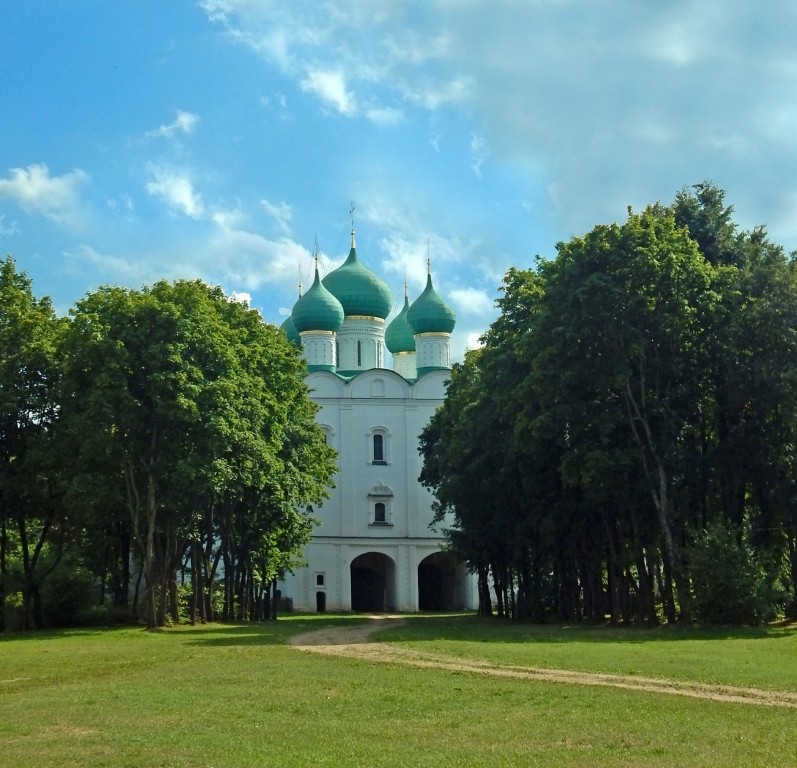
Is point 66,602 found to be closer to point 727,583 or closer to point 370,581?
point 727,583

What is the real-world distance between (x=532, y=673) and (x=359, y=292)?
54734mm

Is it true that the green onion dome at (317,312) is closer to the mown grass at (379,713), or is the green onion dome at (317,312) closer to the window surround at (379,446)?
→ the window surround at (379,446)

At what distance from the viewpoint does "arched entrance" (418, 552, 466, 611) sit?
2729 inches

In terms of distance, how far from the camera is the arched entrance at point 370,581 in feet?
230

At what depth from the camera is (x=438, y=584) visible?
7156cm

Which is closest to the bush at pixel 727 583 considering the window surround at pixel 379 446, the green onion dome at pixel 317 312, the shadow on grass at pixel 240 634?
the shadow on grass at pixel 240 634

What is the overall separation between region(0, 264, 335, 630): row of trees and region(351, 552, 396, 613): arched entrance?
90.0 ft

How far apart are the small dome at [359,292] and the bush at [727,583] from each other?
43.4 meters

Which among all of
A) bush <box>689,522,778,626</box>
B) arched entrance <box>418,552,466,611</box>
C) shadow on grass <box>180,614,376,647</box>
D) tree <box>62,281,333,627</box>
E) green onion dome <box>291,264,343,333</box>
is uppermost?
green onion dome <box>291,264,343,333</box>

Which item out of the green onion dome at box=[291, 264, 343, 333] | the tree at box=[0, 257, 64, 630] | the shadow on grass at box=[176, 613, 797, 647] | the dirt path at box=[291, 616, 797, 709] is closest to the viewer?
the dirt path at box=[291, 616, 797, 709]

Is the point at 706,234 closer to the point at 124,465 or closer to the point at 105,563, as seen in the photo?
the point at 124,465

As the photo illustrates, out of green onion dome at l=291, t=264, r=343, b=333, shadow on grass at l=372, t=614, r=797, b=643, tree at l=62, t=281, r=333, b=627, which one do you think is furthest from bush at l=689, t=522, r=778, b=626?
green onion dome at l=291, t=264, r=343, b=333

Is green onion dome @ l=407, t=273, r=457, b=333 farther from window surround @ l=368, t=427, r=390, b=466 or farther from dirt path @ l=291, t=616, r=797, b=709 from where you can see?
dirt path @ l=291, t=616, r=797, b=709

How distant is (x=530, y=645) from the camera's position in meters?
25.2
